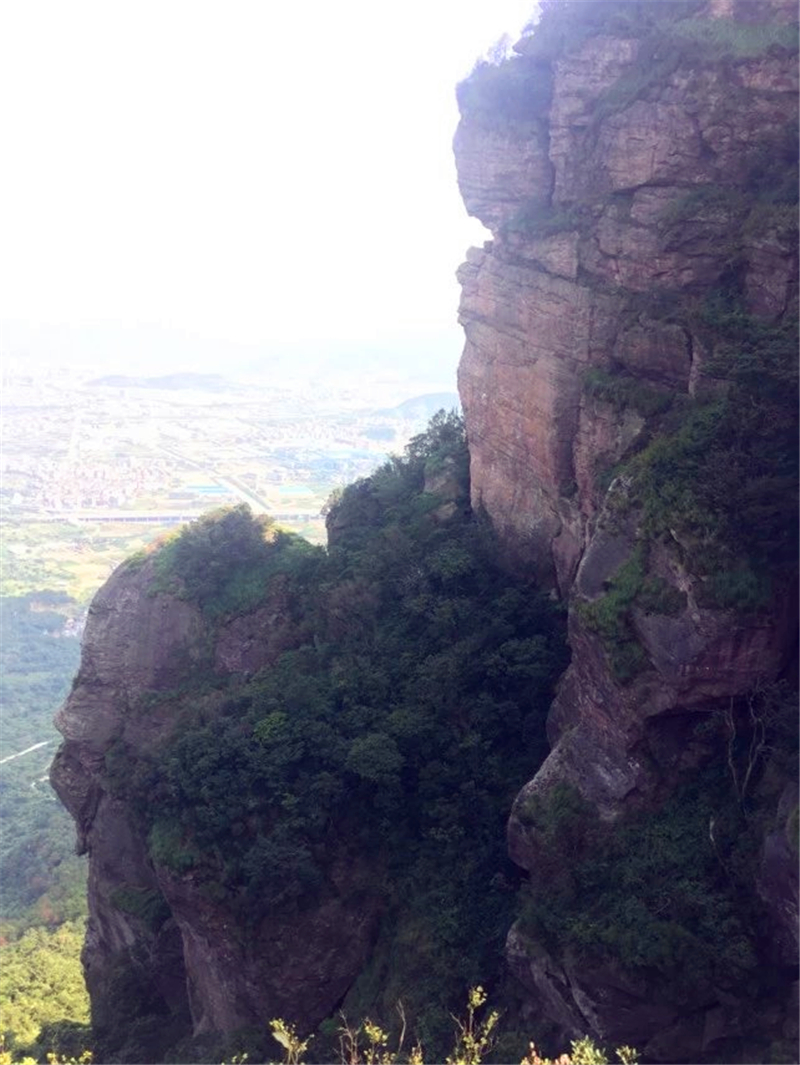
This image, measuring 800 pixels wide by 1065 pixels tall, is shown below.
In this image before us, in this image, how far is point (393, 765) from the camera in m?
17.8

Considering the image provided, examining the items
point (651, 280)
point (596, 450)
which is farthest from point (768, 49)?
point (596, 450)

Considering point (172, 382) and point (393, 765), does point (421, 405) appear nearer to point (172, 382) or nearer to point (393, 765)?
point (172, 382)

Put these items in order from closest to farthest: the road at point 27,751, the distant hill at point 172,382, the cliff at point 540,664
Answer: the cliff at point 540,664
the road at point 27,751
the distant hill at point 172,382

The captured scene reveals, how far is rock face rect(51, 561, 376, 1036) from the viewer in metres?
17.6

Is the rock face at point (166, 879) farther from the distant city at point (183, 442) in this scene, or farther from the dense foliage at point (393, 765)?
the distant city at point (183, 442)

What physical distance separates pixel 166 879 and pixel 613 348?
12185mm

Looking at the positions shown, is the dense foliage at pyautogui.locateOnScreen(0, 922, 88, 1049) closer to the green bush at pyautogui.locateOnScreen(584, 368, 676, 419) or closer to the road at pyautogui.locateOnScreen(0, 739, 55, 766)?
the green bush at pyautogui.locateOnScreen(584, 368, 676, 419)

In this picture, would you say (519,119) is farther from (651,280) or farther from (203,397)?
(203,397)

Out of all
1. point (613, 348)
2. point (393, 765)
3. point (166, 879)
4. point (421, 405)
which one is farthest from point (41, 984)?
point (421, 405)

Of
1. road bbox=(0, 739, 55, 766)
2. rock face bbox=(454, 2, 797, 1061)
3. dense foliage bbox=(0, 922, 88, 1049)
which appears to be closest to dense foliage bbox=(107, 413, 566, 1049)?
rock face bbox=(454, 2, 797, 1061)

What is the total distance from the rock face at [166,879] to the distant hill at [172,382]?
121053mm

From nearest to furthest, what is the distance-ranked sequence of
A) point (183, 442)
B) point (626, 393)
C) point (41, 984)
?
1. point (626, 393)
2. point (41, 984)
3. point (183, 442)

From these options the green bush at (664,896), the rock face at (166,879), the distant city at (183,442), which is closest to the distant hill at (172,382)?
the distant city at (183,442)

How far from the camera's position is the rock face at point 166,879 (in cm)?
1756
